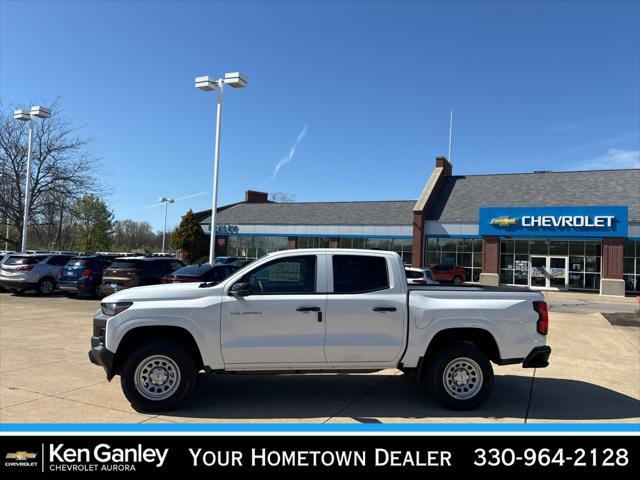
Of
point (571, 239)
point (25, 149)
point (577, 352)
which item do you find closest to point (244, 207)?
point (25, 149)

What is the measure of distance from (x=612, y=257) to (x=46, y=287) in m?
31.7

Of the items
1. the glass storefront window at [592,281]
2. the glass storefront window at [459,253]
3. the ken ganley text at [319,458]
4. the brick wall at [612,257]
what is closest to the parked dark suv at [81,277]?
the ken ganley text at [319,458]

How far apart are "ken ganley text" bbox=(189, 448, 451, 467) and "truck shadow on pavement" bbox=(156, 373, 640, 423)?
1661mm

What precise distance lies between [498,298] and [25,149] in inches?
1449

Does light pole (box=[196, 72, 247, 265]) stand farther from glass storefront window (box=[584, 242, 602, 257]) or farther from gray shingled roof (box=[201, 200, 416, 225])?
glass storefront window (box=[584, 242, 602, 257])

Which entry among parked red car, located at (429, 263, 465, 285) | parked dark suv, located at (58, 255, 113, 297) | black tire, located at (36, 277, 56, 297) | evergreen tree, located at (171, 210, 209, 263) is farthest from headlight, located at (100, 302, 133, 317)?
evergreen tree, located at (171, 210, 209, 263)

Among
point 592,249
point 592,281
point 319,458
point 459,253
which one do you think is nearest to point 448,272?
point 459,253

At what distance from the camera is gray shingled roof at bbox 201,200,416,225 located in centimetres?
4003

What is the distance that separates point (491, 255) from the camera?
113 feet

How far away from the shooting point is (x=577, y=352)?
9969 millimetres

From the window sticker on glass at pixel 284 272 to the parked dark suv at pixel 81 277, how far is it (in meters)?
14.9

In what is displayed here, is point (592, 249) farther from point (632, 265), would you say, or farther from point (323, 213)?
point (323, 213)

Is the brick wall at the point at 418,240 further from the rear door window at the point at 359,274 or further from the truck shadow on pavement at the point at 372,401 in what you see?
the rear door window at the point at 359,274

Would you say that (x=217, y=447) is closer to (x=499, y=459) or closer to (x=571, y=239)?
(x=499, y=459)
